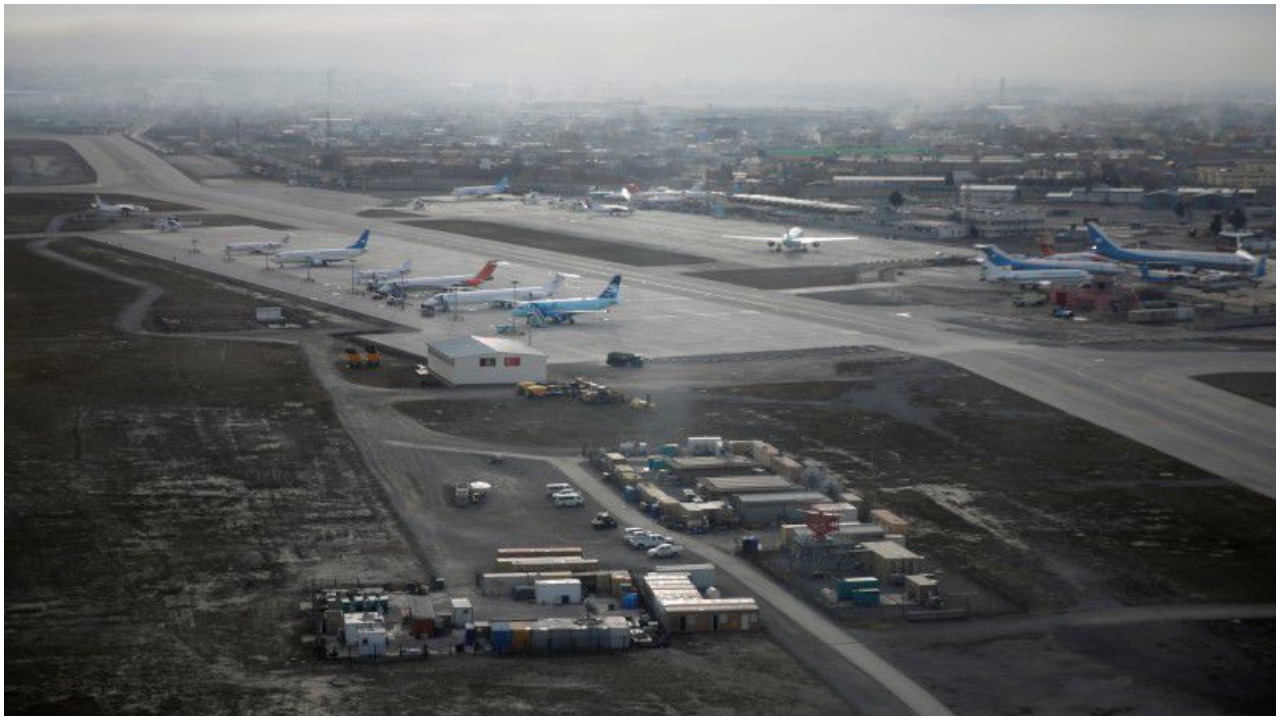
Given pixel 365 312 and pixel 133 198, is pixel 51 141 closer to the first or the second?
pixel 133 198

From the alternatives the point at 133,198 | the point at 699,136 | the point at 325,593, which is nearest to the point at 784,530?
the point at 325,593

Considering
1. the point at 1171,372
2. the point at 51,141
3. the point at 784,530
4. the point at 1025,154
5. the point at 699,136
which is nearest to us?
the point at 784,530

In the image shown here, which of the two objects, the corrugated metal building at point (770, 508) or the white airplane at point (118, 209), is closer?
the corrugated metal building at point (770, 508)

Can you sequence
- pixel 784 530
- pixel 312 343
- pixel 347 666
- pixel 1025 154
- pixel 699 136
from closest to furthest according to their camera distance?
pixel 347 666, pixel 784 530, pixel 312 343, pixel 1025 154, pixel 699 136

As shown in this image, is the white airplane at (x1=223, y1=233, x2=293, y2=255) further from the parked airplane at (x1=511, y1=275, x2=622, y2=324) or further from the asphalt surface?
the parked airplane at (x1=511, y1=275, x2=622, y2=324)

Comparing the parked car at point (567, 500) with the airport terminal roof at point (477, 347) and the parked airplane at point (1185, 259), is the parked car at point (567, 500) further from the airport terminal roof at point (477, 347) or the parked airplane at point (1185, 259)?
the parked airplane at point (1185, 259)

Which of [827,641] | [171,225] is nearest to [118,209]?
[171,225]

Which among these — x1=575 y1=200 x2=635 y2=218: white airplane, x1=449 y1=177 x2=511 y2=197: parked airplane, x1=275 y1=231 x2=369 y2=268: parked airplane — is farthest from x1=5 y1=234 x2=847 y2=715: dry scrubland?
x1=449 y1=177 x2=511 y2=197: parked airplane

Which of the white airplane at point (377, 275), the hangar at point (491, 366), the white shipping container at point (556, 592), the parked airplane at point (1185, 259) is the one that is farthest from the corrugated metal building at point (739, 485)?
the parked airplane at point (1185, 259)
